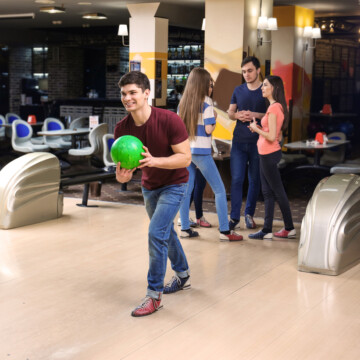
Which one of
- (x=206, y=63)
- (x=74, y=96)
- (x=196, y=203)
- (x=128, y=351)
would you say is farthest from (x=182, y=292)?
(x=74, y=96)

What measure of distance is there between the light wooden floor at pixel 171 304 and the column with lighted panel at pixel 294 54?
22.6 ft

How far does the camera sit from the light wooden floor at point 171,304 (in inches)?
124

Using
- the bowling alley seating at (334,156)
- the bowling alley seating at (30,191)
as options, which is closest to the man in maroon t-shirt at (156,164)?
the bowling alley seating at (30,191)

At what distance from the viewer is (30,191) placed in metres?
5.98

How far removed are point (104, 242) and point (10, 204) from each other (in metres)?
1.13

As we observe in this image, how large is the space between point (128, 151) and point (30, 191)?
9.95 ft

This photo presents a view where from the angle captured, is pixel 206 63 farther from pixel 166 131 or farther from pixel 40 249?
pixel 166 131

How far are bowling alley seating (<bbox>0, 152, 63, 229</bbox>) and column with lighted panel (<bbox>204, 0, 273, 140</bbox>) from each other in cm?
394

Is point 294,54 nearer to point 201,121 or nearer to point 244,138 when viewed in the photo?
point 244,138

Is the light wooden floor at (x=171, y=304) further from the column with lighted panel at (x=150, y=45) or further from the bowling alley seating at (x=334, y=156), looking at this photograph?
the column with lighted panel at (x=150, y=45)

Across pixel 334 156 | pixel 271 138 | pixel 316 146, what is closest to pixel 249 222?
pixel 271 138

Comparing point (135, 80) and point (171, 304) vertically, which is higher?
point (135, 80)

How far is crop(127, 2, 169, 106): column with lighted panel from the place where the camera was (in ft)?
36.9

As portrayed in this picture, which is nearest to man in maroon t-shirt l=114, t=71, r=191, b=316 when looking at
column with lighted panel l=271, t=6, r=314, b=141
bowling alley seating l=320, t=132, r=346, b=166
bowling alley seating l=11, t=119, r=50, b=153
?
bowling alley seating l=11, t=119, r=50, b=153
